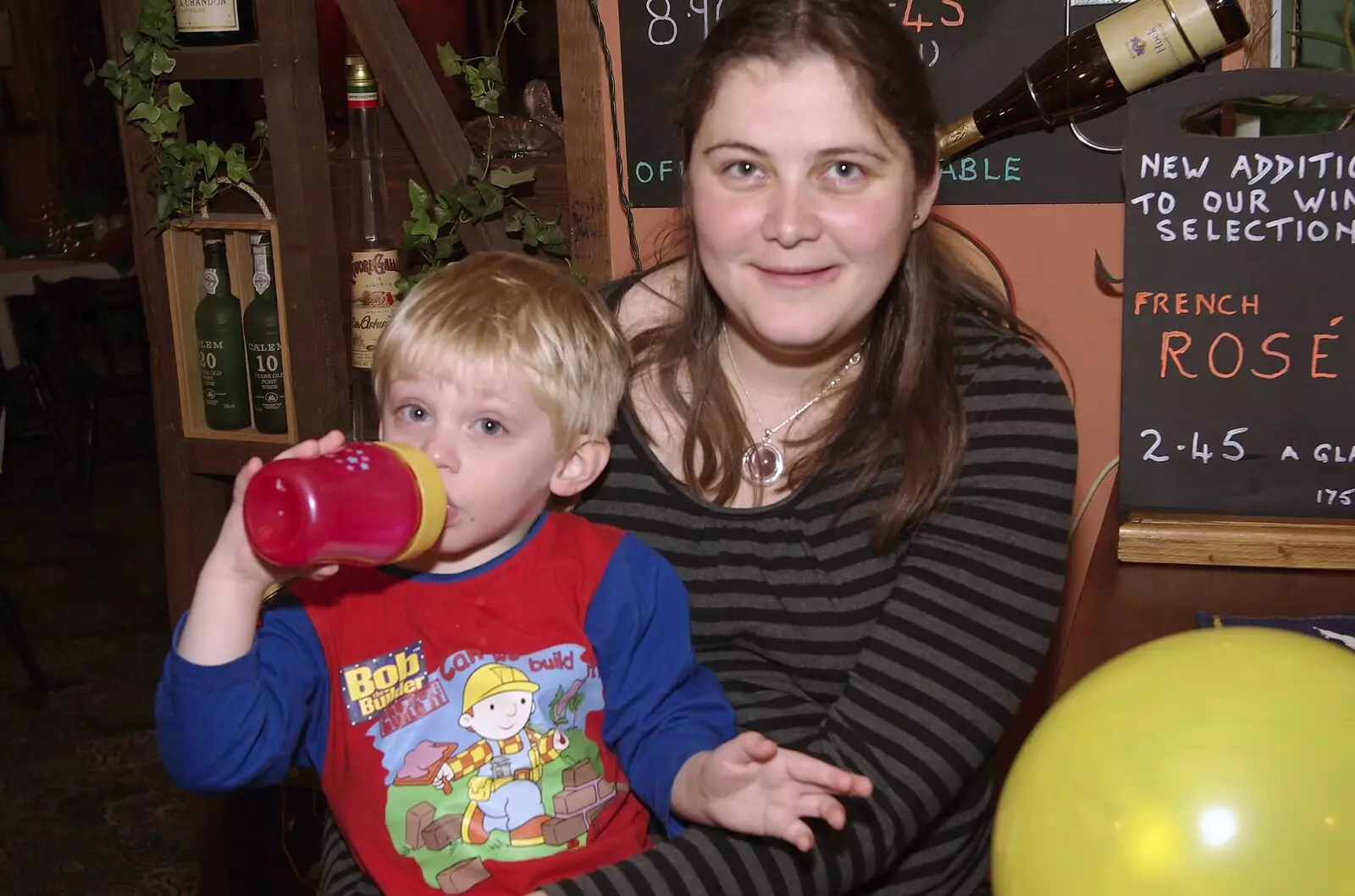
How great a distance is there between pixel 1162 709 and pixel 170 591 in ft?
6.39

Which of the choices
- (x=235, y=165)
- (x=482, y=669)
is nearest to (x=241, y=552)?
(x=482, y=669)

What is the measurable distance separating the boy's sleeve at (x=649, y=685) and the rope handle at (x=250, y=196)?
1220mm


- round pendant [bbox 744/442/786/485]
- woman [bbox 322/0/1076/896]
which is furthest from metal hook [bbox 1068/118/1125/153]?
round pendant [bbox 744/442/786/485]

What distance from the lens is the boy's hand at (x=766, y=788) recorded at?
41.4 inches

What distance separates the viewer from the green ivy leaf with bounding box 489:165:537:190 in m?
2.12

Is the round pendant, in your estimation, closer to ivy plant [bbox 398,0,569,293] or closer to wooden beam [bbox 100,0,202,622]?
ivy plant [bbox 398,0,569,293]

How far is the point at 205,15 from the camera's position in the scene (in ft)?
7.13

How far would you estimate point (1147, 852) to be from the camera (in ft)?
2.81

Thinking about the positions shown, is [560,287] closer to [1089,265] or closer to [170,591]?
[1089,265]

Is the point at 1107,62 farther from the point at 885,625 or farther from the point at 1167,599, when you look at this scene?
the point at 885,625

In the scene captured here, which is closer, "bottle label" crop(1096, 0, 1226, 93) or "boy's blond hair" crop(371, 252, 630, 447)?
"boy's blond hair" crop(371, 252, 630, 447)

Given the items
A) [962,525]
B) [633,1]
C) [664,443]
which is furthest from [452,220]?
[962,525]

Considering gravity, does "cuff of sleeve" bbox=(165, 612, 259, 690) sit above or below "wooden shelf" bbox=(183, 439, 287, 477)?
above

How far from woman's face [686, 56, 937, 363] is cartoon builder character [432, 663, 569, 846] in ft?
1.40
